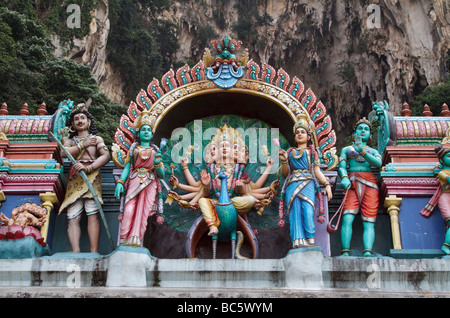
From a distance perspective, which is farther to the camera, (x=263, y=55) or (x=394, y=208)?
(x=263, y=55)

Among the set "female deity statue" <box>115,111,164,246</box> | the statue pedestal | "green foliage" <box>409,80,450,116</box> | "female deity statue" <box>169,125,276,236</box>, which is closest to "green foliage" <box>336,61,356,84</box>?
"green foliage" <box>409,80,450,116</box>

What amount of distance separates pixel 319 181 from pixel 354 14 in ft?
89.9

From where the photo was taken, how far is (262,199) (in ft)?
30.5

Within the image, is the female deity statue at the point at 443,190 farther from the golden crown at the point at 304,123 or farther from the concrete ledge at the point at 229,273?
the golden crown at the point at 304,123

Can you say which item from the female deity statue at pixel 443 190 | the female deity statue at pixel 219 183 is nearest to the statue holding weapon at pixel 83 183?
the female deity statue at pixel 219 183

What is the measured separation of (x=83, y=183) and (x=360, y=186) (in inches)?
163

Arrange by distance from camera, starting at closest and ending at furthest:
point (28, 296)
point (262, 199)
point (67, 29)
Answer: point (28, 296)
point (262, 199)
point (67, 29)

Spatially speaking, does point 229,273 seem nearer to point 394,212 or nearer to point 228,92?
point 394,212

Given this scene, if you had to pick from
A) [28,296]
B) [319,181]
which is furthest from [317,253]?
[28,296]

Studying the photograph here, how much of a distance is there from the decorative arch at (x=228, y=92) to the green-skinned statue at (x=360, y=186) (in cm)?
43

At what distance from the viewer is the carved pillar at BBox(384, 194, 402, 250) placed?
28.7ft

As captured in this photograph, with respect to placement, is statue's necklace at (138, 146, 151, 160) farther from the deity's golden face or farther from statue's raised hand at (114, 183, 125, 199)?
the deity's golden face

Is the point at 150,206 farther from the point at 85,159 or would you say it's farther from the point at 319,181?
the point at 319,181

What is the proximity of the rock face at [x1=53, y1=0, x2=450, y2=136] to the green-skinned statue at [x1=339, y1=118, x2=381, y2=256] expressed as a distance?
20524 millimetres
